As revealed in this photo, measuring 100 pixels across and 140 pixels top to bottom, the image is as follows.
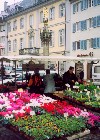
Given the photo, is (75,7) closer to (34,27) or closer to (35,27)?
(35,27)

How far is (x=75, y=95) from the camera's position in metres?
13.7

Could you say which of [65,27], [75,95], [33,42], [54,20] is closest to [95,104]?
[75,95]

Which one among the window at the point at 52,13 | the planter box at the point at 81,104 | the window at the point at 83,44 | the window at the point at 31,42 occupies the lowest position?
the planter box at the point at 81,104

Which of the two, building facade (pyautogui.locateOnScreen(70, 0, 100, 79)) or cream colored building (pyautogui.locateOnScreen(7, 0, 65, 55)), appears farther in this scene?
cream colored building (pyautogui.locateOnScreen(7, 0, 65, 55))

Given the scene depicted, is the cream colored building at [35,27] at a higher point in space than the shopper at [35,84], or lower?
higher

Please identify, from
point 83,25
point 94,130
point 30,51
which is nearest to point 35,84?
→ point 94,130

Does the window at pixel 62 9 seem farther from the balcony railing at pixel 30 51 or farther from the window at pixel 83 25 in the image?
the balcony railing at pixel 30 51

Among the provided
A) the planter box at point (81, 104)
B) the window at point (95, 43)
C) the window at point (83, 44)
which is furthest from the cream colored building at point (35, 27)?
the planter box at point (81, 104)

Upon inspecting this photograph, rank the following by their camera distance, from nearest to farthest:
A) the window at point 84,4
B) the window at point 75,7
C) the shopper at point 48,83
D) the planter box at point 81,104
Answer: the planter box at point 81,104, the shopper at point 48,83, the window at point 84,4, the window at point 75,7

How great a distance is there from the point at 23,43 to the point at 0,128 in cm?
4483

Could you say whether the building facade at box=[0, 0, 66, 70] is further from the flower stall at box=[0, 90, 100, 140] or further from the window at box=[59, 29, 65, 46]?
the flower stall at box=[0, 90, 100, 140]

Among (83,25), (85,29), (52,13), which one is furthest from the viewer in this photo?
(52,13)

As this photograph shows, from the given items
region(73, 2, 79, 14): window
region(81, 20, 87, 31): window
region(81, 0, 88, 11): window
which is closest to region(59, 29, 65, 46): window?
region(73, 2, 79, 14): window

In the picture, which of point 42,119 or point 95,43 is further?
point 95,43
